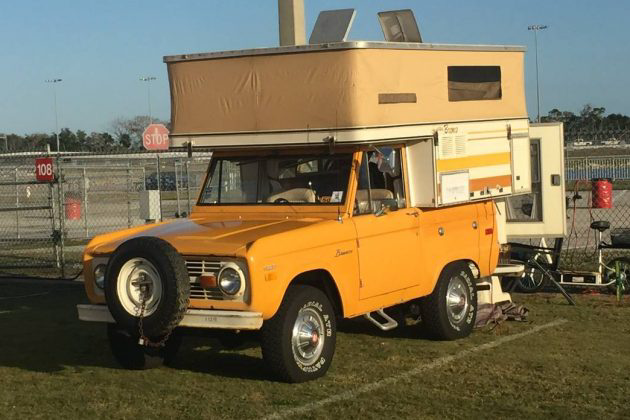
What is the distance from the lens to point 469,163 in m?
9.34

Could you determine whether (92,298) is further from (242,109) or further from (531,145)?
(531,145)

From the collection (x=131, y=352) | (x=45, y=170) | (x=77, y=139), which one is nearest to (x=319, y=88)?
(x=131, y=352)

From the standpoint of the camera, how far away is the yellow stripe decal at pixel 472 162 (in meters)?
8.97

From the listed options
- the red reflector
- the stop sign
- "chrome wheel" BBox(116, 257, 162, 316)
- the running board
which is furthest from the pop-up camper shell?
the stop sign

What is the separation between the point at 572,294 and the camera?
38.9 ft

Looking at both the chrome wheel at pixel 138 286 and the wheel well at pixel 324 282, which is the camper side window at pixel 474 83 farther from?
the chrome wheel at pixel 138 286

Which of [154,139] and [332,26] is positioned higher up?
[332,26]

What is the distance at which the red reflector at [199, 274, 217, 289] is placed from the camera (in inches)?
279

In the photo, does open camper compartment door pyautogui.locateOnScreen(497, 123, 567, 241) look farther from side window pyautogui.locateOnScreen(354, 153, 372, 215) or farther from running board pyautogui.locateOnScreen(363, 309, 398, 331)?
side window pyautogui.locateOnScreen(354, 153, 372, 215)

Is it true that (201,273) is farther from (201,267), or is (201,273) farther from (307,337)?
(307,337)

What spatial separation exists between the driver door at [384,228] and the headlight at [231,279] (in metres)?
1.33

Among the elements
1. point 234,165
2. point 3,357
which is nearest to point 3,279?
point 3,357

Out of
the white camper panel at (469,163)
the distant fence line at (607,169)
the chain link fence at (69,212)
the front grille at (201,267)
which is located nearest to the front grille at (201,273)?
the front grille at (201,267)

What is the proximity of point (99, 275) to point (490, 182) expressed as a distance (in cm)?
415
